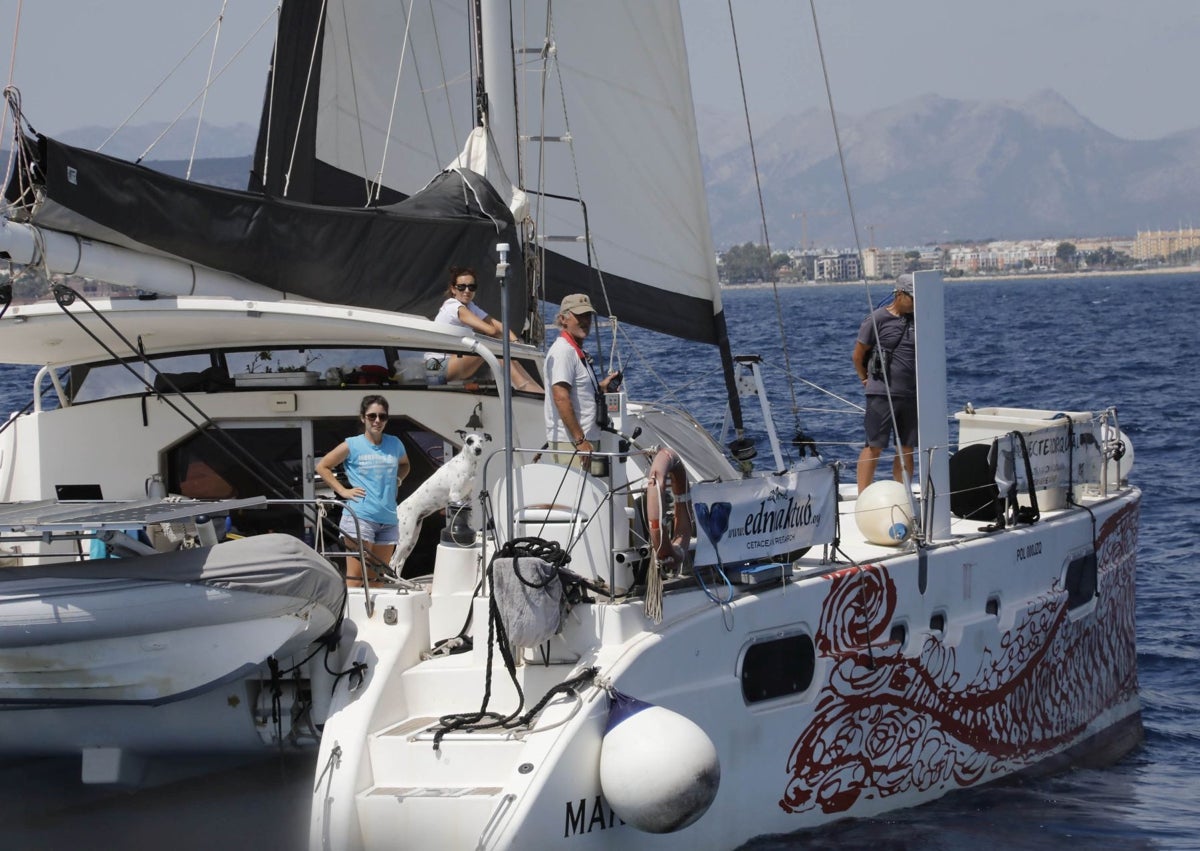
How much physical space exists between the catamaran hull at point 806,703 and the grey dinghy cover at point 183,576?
651mm

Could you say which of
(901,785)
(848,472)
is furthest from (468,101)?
(848,472)

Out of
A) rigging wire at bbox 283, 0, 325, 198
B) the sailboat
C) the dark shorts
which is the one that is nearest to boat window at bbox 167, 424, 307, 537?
the sailboat

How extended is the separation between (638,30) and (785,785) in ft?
20.1

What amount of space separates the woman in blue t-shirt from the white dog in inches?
3.2

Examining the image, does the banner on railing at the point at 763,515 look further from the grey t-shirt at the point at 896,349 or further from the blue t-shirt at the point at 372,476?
the grey t-shirt at the point at 896,349

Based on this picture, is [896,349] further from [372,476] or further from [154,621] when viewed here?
[154,621]

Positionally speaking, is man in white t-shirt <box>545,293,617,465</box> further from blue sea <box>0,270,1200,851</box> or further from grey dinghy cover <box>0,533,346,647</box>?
blue sea <box>0,270,1200,851</box>

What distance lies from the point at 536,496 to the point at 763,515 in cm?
120

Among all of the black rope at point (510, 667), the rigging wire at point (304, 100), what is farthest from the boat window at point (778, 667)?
the rigging wire at point (304, 100)

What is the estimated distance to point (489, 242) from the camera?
8898mm

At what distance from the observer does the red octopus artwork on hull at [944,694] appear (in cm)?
Result: 788

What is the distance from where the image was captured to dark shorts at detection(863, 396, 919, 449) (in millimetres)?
9961

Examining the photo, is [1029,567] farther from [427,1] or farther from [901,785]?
[427,1]

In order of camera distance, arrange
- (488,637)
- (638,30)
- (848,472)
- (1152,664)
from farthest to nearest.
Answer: (848,472) → (1152,664) → (638,30) → (488,637)
